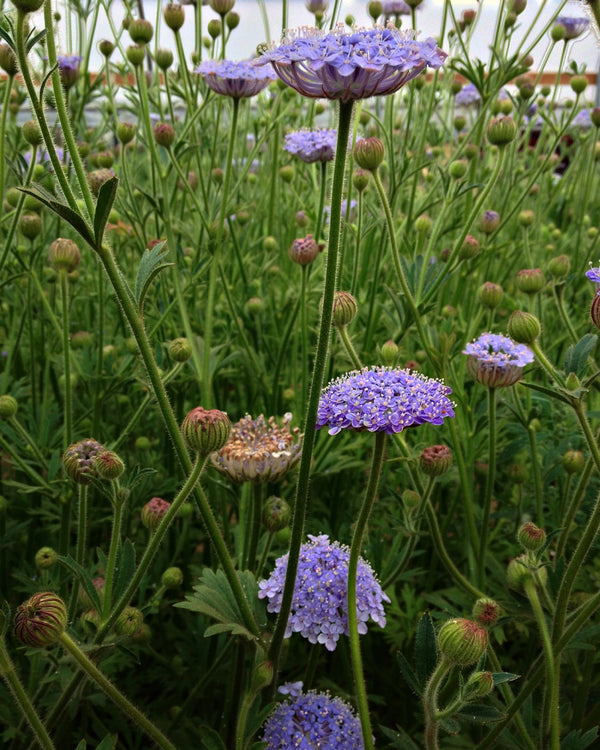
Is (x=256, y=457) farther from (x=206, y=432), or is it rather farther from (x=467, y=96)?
(x=467, y=96)

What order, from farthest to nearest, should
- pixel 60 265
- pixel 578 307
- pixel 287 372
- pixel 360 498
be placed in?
pixel 578 307 → pixel 287 372 → pixel 360 498 → pixel 60 265

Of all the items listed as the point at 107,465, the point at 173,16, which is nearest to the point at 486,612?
the point at 107,465

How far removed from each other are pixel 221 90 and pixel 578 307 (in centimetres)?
131

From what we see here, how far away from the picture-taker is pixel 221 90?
162 cm

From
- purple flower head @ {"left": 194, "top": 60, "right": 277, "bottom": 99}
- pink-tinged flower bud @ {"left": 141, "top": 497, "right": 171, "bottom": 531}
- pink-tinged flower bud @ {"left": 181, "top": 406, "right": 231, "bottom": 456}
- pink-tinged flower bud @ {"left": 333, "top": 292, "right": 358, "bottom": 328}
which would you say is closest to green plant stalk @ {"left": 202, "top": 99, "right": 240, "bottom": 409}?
purple flower head @ {"left": 194, "top": 60, "right": 277, "bottom": 99}

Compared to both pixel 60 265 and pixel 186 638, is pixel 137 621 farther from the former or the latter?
pixel 60 265

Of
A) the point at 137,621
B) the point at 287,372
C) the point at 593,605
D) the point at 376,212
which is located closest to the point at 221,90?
the point at 376,212

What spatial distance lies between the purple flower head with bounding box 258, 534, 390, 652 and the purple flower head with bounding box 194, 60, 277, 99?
1134mm

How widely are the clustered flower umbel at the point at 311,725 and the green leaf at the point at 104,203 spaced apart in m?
0.70

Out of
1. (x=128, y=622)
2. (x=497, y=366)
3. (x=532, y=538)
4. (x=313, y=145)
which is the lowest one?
(x=128, y=622)

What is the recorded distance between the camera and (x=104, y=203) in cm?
70

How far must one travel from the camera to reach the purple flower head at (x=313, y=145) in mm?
1774

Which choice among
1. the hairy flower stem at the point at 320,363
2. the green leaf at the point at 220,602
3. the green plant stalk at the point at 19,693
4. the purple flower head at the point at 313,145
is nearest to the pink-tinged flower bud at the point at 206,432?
the hairy flower stem at the point at 320,363

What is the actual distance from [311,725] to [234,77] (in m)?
1.37
